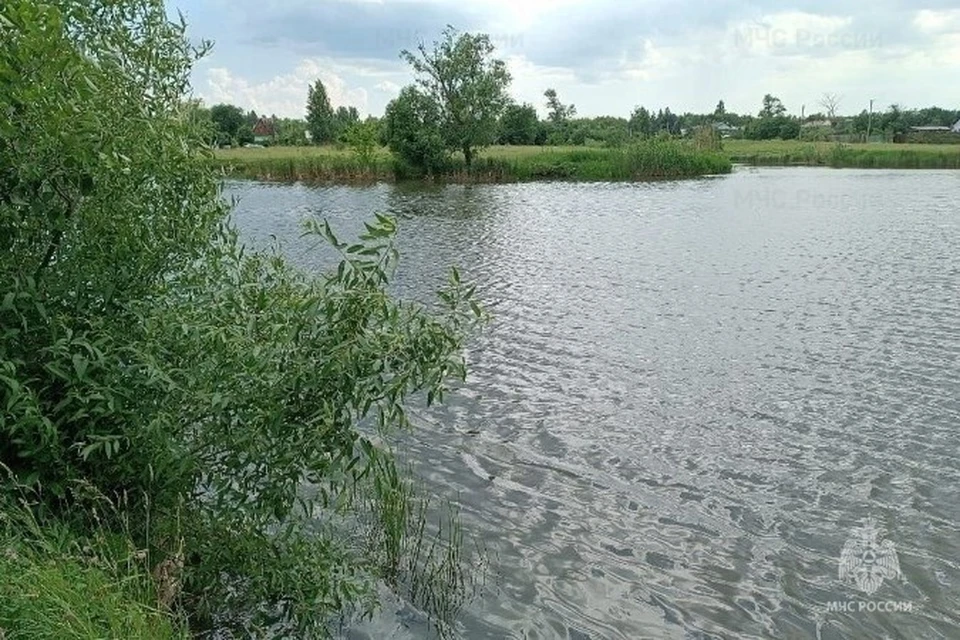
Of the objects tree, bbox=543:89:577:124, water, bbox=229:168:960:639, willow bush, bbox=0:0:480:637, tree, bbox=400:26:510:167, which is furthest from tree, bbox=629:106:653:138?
willow bush, bbox=0:0:480:637

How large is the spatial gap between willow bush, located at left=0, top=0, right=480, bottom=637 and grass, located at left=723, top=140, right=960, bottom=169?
8081cm

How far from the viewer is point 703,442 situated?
10883 millimetres

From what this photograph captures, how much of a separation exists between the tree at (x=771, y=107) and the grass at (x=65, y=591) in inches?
5872

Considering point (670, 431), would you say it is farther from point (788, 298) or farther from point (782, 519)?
point (788, 298)

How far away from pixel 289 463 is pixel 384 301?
1.26 meters

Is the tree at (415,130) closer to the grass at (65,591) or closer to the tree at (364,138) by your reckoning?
the tree at (364,138)

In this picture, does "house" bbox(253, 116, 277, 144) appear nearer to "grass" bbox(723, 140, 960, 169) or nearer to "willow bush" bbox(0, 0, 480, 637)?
"grass" bbox(723, 140, 960, 169)

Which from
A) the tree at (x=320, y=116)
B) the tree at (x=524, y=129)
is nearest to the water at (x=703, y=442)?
the tree at (x=524, y=129)

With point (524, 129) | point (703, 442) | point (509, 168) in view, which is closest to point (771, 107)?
point (524, 129)

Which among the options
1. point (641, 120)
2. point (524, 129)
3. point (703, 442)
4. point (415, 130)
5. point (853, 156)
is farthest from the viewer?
point (641, 120)

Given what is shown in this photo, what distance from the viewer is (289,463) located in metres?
5.18

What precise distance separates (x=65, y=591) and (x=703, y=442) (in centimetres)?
859

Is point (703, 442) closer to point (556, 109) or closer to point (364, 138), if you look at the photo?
point (364, 138)

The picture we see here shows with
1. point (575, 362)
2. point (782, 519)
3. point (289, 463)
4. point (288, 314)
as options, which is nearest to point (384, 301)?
point (288, 314)
